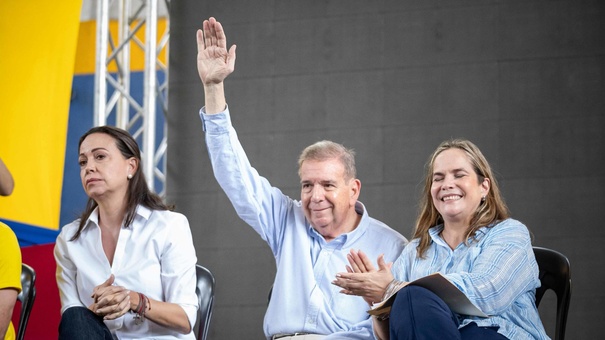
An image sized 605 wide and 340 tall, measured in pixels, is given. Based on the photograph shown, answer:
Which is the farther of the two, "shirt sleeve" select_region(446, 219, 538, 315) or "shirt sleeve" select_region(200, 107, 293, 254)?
"shirt sleeve" select_region(200, 107, 293, 254)

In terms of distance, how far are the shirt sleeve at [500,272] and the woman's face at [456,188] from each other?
114 mm

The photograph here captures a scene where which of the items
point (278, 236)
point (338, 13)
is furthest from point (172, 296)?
point (338, 13)

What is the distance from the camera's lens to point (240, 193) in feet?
9.11

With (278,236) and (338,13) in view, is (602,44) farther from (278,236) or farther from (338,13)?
(278,236)

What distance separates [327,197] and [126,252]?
72 cm

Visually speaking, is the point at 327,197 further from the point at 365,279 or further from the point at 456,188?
the point at 365,279

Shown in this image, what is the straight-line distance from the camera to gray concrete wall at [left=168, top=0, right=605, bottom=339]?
15.1 ft

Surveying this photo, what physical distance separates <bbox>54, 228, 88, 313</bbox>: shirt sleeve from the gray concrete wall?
251 cm

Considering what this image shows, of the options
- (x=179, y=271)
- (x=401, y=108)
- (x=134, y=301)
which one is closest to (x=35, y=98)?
(x=401, y=108)

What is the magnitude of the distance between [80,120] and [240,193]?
430 centimetres

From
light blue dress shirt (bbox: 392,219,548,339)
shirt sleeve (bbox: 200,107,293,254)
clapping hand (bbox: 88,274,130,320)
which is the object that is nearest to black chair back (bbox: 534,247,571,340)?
light blue dress shirt (bbox: 392,219,548,339)

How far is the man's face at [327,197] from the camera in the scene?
2.77 metres

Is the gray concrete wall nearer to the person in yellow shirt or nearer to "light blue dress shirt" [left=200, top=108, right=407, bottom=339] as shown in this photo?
"light blue dress shirt" [left=200, top=108, right=407, bottom=339]

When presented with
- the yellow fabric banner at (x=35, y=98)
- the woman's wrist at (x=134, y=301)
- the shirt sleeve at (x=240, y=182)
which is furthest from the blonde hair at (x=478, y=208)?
the yellow fabric banner at (x=35, y=98)
